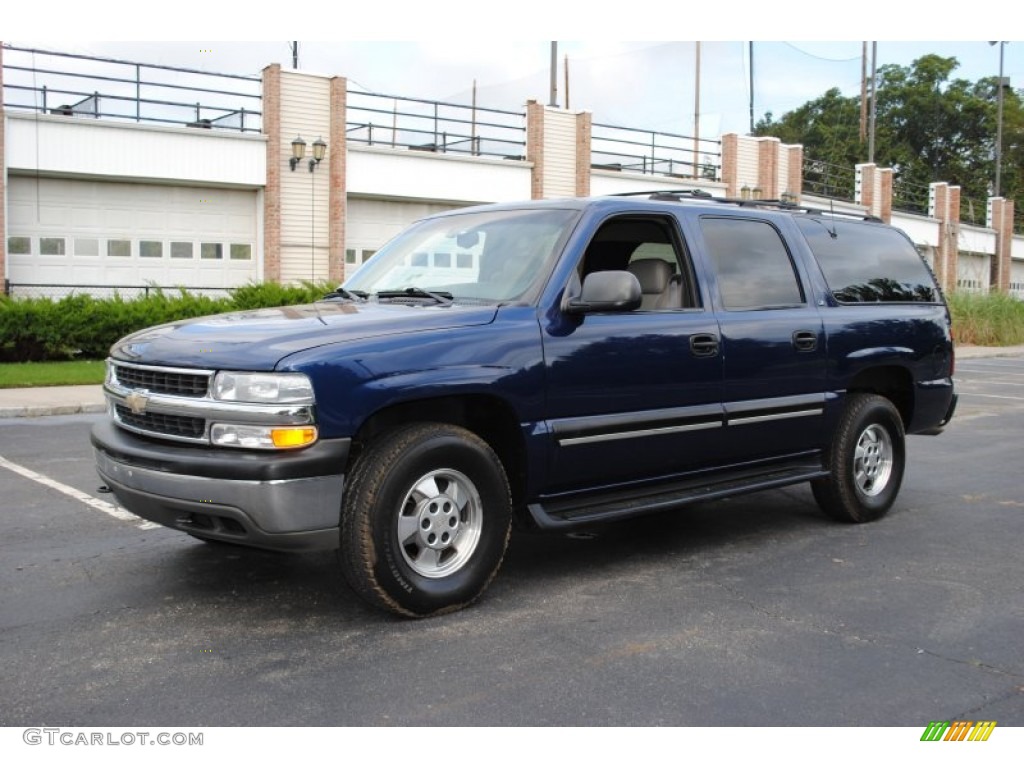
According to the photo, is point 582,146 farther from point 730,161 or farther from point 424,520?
point 424,520

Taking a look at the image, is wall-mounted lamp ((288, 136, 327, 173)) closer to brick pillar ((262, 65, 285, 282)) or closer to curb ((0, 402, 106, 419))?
brick pillar ((262, 65, 285, 282))

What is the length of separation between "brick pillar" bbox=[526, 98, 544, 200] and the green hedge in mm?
13998

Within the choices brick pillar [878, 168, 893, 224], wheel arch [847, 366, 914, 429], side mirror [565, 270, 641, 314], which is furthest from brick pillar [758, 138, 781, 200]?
side mirror [565, 270, 641, 314]

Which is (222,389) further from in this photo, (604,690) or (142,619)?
(604,690)

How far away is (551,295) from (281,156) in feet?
78.4

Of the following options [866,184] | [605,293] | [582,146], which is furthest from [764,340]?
[866,184]

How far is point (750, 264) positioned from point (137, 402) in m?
3.51

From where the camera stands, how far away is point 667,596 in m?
5.23

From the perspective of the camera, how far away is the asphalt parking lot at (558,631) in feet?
12.5

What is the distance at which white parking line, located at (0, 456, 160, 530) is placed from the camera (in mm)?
6696

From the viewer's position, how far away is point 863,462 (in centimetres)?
699

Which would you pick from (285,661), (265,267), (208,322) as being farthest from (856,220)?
(265,267)
